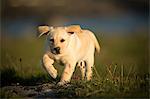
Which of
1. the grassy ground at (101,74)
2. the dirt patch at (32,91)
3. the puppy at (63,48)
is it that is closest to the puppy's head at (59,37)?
the puppy at (63,48)

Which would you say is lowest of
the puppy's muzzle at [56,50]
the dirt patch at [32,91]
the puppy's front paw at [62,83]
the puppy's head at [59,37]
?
the dirt patch at [32,91]

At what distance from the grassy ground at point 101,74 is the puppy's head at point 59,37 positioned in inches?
25.2

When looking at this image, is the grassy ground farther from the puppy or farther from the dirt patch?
the puppy

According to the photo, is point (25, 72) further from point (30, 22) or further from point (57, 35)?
point (30, 22)

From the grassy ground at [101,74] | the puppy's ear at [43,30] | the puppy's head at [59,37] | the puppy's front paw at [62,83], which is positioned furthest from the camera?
the puppy's ear at [43,30]

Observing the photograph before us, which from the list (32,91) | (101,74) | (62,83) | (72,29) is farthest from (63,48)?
(101,74)

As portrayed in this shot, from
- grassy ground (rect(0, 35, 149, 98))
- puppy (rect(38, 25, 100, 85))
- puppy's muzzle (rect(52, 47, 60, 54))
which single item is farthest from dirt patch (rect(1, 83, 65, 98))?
puppy's muzzle (rect(52, 47, 60, 54))

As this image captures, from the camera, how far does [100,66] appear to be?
16203 millimetres

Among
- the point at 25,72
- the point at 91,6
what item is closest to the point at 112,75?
the point at 25,72

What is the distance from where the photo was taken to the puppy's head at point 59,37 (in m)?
11.4

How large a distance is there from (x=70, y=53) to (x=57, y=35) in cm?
58

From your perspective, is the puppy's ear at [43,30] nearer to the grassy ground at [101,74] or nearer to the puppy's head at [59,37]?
the puppy's head at [59,37]

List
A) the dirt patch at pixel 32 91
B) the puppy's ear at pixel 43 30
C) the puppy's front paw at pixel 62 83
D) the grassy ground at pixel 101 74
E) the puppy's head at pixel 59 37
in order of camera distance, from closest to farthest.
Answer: the grassy ground at pixel 101 74
the dirt patch at pixel 32 91
the puppy's front paw at pixel 62 83
the puppy's head at pixel 59 37
the puppy's ear at pixel 43 30

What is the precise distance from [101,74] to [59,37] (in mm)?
→ 2216
